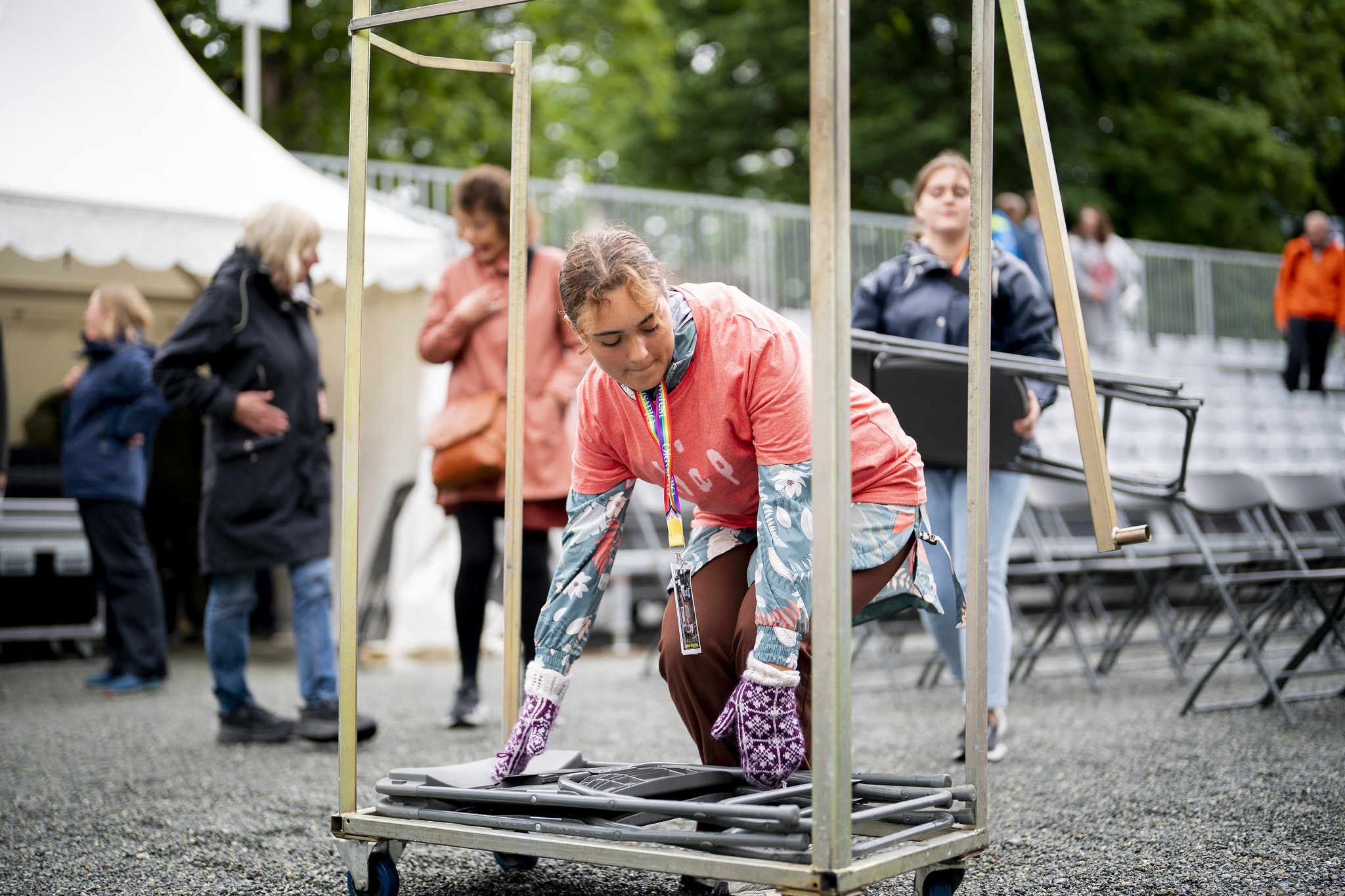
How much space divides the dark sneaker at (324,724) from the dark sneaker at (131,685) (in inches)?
80.0

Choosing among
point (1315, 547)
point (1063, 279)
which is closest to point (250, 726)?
point (1063, 279)

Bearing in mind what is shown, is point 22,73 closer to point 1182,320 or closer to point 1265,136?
point 1182,320

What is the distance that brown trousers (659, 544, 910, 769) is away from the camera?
97.6 inches

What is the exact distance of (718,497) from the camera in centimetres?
256

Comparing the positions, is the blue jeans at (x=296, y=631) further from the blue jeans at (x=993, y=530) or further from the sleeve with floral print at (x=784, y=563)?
the sleeve with floral print at (x=784, y=563)

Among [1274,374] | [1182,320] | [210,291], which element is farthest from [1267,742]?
[1182,320]

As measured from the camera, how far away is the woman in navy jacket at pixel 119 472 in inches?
245

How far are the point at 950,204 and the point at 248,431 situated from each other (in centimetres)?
256

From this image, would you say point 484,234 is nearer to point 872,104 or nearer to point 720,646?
point 720,646

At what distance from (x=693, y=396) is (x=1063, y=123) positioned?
1862 cm

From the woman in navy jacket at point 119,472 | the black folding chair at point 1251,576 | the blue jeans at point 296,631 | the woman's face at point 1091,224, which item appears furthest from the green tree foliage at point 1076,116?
the blue jeans at point 296,631

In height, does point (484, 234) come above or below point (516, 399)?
above

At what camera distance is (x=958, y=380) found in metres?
3.60

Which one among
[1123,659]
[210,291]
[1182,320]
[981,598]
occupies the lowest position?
[1123,659]
